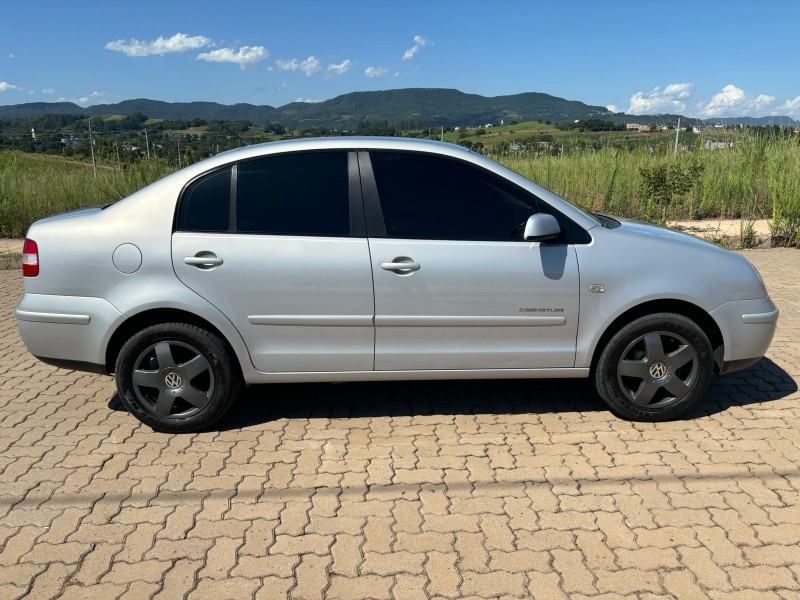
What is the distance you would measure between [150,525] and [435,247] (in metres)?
2.14

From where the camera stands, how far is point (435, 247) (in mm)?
3979

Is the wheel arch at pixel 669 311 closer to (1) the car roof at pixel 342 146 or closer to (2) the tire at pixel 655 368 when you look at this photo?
(2) the tire at pixel 655 368

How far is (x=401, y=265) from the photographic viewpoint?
155 inches

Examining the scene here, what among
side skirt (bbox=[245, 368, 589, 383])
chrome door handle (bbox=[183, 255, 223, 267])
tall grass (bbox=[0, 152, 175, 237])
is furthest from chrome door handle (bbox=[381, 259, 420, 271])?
tall grass (bbox=[0, 152, 175, 237])

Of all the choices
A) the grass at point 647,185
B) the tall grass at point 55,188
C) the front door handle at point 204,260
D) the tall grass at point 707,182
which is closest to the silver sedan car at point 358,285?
the front door handle at point 204,260

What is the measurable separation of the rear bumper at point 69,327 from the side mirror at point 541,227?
2480mm

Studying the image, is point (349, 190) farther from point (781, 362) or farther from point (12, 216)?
point (12, 216)

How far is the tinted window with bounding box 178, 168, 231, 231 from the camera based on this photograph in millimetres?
4027

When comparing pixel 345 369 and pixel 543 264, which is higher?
pixel 543 264

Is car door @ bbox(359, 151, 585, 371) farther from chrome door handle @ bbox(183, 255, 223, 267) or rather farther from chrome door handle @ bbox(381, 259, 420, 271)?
chrome door handle @ bbox(183, 255, 223, 267)

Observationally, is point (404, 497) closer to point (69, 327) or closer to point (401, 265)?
point (401, 265)

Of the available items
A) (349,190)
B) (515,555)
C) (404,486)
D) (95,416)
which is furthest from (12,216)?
(515,555)

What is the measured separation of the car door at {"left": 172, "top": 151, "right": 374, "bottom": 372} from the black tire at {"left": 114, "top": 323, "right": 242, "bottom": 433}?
23cm

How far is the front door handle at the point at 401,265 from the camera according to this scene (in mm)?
3934
